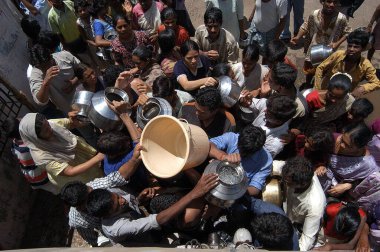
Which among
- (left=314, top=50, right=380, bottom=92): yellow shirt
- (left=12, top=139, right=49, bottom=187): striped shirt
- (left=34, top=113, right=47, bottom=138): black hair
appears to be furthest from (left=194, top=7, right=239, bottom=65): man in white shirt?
(left=12, top=139, right=49, bottom=187): striped shirt

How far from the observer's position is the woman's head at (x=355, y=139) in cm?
302

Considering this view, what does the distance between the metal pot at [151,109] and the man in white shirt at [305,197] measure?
4.10 ft

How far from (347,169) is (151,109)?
2.01m

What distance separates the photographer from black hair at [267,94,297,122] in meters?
3.13

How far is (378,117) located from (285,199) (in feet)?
5.35

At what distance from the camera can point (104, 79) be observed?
4.08m

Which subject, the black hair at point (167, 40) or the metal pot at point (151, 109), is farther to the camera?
the black hair at point (167, 40)

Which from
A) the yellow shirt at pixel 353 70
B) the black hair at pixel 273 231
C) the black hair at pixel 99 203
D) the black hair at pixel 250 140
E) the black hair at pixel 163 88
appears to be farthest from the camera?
the yellow shirt at pixel 353 70

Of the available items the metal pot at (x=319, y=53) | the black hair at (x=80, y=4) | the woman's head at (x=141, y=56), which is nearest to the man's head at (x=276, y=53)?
the metal pot at (x=319, y=53)

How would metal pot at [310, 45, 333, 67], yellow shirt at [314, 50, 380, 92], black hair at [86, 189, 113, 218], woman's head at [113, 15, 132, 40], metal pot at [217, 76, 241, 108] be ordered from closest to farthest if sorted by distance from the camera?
black hair at [86, 189, 113, 218] < metal pot at [217, 76, 241, 108] < yellow shirt at [314, 50, 380, 92] < woman's head at [113, 15, 132, 40] < metal pot at [310, 45, 333, 67]

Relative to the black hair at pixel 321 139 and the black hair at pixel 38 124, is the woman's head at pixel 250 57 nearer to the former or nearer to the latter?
the black hair at pixel 321 139

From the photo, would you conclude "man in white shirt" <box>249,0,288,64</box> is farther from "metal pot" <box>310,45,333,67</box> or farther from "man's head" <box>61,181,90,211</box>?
"man's head" <box>61,181,90,211</box>

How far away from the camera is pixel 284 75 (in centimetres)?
347

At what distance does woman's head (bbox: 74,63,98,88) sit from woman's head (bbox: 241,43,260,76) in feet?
6.02
